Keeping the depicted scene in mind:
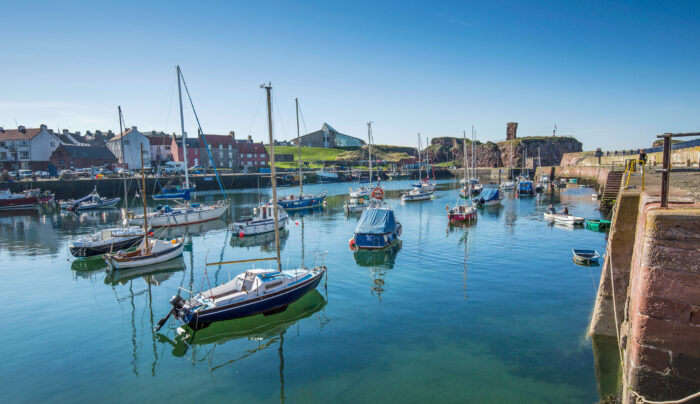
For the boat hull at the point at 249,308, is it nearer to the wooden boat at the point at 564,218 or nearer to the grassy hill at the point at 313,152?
the wooden boat at the point at 564,218

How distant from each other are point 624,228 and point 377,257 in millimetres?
17777

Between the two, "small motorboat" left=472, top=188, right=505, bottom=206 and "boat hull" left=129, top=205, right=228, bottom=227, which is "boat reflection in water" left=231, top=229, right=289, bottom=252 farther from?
"small motorboat" left=472, top=188, right=505, bottom=206

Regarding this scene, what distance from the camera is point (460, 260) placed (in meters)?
27.2

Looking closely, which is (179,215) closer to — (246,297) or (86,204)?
(86,204)

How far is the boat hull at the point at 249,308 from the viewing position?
1619cm

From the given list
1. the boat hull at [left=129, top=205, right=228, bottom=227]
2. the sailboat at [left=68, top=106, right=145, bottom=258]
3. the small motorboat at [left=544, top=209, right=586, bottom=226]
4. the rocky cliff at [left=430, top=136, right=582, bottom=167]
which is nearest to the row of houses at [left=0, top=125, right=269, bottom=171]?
the boat hull at [left=129, top=205, right=228, bottom=227]

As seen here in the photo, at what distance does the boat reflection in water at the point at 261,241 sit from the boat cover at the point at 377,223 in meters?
7.68

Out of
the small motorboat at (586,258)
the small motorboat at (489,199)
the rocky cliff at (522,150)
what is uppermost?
the rocky cliff at (522,150)

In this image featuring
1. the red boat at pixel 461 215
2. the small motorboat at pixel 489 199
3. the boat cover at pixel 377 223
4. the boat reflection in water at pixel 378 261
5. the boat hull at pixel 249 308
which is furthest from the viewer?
the small motorboat at pixel 489 199

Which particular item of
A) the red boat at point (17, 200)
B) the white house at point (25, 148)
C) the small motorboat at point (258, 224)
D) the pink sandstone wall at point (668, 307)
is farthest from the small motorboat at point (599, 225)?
the white house at point (25, 148)

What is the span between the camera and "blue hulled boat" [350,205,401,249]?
98.2 feet

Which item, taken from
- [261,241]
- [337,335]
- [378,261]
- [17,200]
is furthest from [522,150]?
[337,335]

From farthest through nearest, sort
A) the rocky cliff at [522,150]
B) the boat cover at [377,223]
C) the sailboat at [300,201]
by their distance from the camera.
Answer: the rocky cliff at [522,150] < the sailboat at [300,201] < the boat cover at [377,223]

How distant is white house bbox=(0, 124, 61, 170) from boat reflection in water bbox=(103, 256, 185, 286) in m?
86.3
